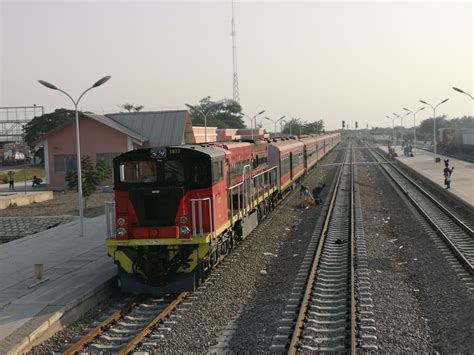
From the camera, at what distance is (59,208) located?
30.4 metres

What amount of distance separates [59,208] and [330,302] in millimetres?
22407

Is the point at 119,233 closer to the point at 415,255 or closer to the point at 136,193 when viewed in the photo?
the point at 136,193

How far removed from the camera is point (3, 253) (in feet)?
56.7

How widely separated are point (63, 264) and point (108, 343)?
6.06 meters

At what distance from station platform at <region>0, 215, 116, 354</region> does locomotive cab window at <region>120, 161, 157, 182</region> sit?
2.44 metres

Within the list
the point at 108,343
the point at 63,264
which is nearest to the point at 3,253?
the point at 63,264

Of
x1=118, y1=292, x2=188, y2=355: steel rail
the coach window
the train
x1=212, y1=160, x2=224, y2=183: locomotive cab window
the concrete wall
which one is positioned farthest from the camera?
the concrete wall

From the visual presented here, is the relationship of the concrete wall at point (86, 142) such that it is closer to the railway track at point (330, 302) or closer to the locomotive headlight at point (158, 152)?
the railway track at point (330, 302)

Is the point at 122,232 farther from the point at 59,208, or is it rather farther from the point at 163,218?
the point at 59,208

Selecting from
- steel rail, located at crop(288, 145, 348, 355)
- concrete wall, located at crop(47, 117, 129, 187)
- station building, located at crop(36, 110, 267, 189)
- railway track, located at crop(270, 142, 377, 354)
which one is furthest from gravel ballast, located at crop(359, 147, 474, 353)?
concrete wall, located at crop(47, 117, 129, 187)

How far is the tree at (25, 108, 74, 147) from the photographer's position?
234ft

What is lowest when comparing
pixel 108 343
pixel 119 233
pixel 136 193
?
pixel 108 343

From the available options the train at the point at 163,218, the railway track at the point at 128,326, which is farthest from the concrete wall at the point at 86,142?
the railway track at the point at 128,326

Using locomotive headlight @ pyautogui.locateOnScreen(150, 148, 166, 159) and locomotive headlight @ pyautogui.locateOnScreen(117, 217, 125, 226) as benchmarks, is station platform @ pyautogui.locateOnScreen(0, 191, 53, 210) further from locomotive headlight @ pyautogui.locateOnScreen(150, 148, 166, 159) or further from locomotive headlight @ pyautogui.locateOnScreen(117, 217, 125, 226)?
locomotive headlight @ pyautogui.locateOnScreen(150, 148, 166, 159)
